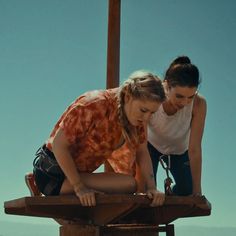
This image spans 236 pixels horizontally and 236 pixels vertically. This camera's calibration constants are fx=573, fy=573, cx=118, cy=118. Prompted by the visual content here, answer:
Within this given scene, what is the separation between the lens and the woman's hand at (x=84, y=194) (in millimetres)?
3648

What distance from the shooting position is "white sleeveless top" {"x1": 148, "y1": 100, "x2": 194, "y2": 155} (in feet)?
15.7

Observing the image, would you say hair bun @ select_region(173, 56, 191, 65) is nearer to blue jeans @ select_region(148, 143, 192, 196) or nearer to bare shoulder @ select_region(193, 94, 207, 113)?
bare shoulder @ select_region(193, 94, 207, 113)

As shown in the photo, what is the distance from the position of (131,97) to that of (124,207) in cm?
73

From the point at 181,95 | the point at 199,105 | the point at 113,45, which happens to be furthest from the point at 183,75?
the point at 113,45

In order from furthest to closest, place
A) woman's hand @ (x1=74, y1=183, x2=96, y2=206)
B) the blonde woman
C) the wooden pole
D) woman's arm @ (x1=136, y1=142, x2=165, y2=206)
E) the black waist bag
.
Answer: the wooden pole
woman's arm @ (x1=136, y1=142, x2=165, y2=206)
the black waist bag
the blonde woman
woman's hand @ (x1=74, y1=183, x2=96, y2=206)

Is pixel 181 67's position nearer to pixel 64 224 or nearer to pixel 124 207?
pixel 124 207

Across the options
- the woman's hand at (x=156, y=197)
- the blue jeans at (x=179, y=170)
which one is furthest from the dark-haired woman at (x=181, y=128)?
the woman's hand at (x=156, y=197)

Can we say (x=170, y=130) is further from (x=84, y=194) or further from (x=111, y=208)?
(x=84, y=194)

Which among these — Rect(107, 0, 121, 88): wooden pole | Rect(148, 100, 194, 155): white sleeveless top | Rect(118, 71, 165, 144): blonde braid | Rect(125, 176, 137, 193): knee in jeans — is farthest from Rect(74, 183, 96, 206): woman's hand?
Rect(107, 0, 121, 88): wooden pole

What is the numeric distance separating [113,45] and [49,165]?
84.6 inches

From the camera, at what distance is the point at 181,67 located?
4484 millimetres

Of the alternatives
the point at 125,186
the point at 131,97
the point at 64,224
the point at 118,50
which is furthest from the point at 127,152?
the point at 118,50

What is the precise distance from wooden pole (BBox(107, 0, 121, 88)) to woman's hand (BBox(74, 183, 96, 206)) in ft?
6.47

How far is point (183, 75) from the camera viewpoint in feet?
14.5
